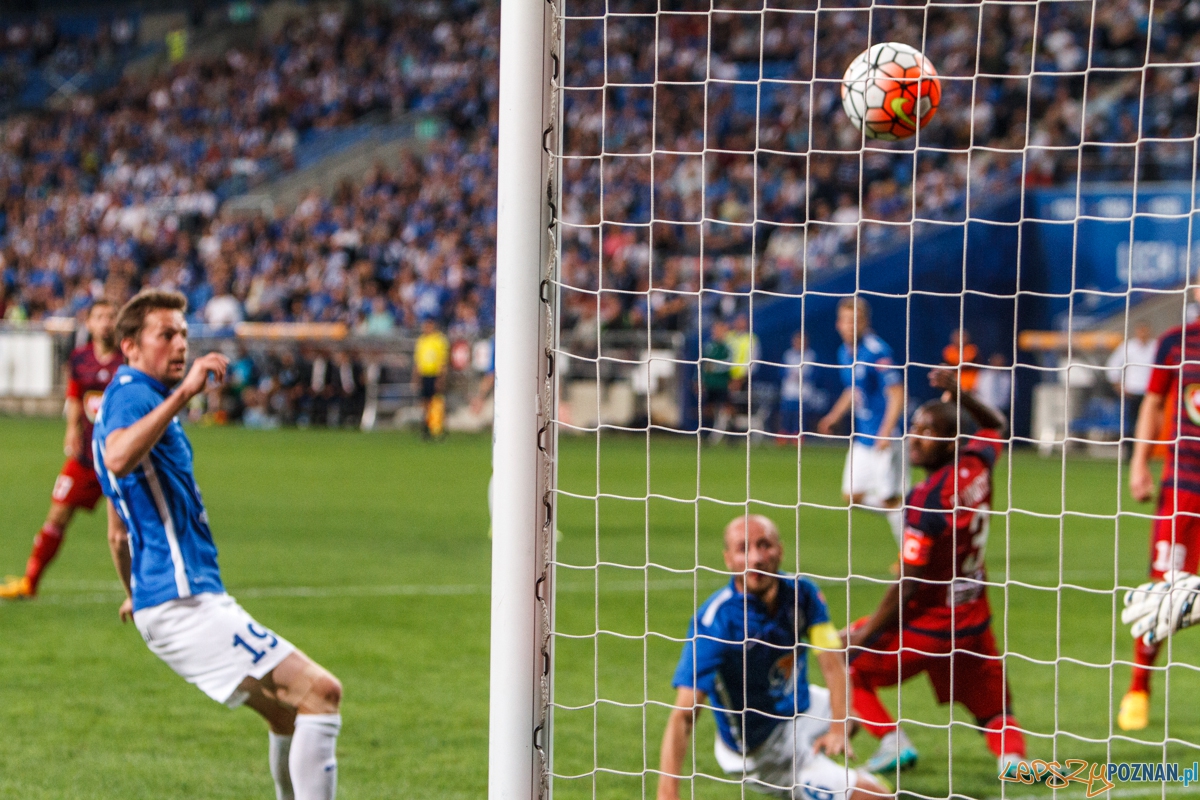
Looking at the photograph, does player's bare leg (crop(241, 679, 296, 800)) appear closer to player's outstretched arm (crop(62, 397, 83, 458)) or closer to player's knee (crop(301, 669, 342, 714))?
player's knee (crop(301, 669, 342, 714))

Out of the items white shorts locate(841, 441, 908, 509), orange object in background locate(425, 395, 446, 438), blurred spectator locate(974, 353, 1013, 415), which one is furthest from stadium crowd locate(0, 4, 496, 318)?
white shorts locate(841, 441, 908, 509)

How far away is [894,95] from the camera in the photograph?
4816 mm

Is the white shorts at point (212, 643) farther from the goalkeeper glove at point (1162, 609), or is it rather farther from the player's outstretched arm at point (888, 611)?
the goalkeeper glove at point (1162, 609)

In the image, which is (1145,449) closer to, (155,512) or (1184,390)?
(1184,390)

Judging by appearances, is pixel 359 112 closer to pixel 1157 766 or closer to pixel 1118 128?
pixel 1118 128

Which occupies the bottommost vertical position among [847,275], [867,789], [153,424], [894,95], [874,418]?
[867,789]

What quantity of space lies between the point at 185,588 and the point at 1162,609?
10.9ft

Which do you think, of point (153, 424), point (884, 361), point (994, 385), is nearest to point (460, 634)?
point (884, 361)

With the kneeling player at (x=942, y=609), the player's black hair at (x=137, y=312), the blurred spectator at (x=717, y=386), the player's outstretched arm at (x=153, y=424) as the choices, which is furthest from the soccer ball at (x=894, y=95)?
the blurred spectator at (x=717, y=386)

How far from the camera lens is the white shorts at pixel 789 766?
15.4 feet

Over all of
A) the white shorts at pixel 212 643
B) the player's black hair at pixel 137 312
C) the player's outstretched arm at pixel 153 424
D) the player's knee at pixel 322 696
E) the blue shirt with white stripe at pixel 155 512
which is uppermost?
the player's black hair at pixel 137 312

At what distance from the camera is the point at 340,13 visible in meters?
38.9

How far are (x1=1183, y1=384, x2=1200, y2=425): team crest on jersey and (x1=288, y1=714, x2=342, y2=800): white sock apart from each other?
14.5ft

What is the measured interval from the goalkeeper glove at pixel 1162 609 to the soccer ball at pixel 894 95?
172 cm
